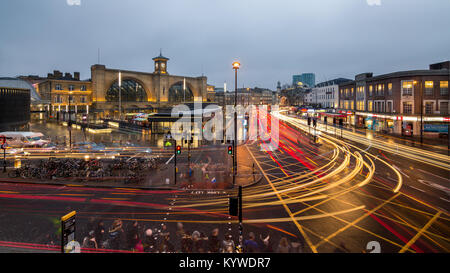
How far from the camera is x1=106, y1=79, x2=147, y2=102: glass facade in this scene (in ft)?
320

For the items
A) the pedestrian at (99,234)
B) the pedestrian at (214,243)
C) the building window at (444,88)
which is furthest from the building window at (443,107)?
the pedestrian at (99,234)

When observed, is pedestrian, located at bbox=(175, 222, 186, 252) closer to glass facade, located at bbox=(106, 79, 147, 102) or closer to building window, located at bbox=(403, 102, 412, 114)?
building window, located at bbox=(403, 102, 412, 114)

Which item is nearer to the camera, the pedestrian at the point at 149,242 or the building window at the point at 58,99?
the pedestrian at the point at 149,242

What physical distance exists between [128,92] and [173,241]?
103m

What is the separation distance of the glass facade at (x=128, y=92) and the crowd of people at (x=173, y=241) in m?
95.2

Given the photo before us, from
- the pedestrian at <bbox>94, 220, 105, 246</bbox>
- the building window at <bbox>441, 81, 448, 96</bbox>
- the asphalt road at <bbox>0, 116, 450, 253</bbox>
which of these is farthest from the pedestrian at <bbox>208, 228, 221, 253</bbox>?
the building window at <bbox>441, 81, 448, 96</bbox>

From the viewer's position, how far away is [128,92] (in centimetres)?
10406

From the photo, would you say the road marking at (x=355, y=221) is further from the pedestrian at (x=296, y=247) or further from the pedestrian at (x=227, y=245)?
the pedestrian at (x=227, y=245)

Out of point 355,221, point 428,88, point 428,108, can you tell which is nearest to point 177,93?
point 428,88

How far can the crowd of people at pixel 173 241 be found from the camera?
10094mm

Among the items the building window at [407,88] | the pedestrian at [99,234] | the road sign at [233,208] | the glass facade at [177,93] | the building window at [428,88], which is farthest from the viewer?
the glass facade at [177,93]

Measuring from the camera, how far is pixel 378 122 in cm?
5244

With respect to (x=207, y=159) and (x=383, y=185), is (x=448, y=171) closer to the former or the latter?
(x=383, y=185)

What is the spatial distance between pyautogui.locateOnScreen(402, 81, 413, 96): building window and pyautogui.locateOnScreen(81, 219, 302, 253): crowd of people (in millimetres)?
47004
